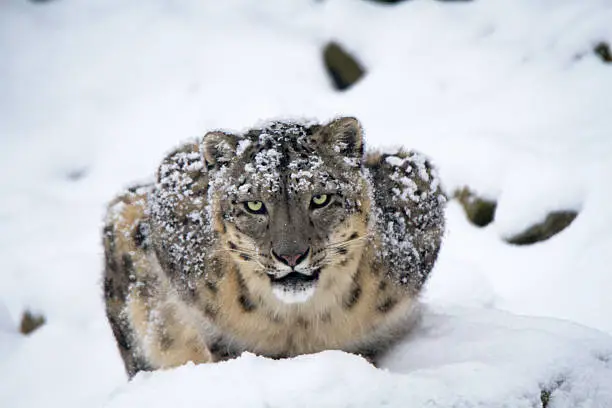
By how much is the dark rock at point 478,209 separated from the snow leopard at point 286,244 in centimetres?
Result: 233

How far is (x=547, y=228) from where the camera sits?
6.45 meters

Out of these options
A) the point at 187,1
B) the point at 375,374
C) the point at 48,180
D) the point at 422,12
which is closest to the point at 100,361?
the point at 48,180

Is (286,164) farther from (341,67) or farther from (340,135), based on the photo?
(341,67)

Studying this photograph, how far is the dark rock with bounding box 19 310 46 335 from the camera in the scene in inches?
291

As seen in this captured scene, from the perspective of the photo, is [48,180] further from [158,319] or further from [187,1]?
[158,319]

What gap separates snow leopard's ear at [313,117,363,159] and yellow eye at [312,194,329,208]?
294mm

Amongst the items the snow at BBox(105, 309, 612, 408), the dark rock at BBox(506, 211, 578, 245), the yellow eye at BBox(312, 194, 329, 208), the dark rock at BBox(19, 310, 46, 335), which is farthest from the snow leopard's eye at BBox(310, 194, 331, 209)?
the dark rock at BBox(19, 310, 46, 335)

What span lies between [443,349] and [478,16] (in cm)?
672

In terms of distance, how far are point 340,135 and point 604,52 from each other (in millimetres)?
5118

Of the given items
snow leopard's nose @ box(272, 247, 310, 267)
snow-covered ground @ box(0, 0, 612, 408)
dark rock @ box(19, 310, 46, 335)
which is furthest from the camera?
dark rock @ box(19, 310, 46, 335)

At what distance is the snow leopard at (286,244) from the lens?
141 inches

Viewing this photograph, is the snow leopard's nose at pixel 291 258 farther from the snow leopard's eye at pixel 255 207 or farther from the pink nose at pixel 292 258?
the snow leopard's eye at pixel 255 207

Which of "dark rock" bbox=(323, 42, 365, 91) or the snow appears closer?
the snow

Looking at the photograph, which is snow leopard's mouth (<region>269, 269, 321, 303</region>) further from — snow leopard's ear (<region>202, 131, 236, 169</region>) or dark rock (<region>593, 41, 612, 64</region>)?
dark rock (<region>593, 41, 612, 64</region>)
